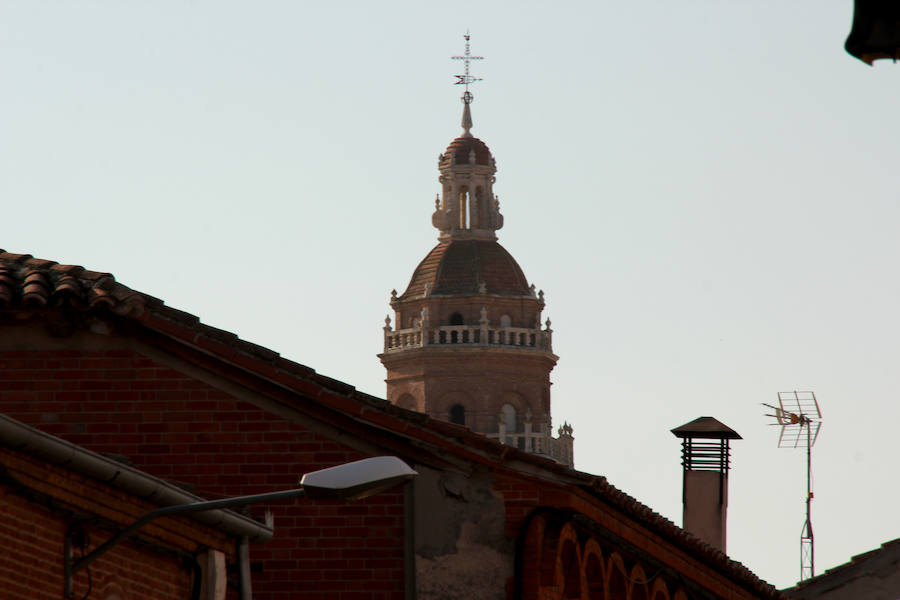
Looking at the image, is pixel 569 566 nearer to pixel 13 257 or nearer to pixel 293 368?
pixel 293 368

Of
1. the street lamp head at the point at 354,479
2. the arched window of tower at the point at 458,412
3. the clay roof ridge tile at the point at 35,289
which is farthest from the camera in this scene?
the arched window of tower at the point at 458,412

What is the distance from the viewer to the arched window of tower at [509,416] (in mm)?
102000

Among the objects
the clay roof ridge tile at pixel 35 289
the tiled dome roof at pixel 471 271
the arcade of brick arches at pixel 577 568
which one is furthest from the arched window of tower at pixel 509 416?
the clay roof ridge tile at pixel 35 289

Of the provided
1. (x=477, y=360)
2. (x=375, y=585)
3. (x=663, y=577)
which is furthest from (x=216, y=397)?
(x=477, y=360)

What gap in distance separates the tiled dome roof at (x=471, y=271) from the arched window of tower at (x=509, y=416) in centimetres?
675

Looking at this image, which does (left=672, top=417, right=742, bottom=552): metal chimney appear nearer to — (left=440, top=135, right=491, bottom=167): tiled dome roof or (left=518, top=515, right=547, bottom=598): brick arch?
(left=518, top=515, right=547, bottom=598): brick arch

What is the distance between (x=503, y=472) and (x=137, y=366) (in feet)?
Answer: 8.11

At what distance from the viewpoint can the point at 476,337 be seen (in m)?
104

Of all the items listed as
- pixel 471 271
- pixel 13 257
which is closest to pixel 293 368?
pixel 13 257

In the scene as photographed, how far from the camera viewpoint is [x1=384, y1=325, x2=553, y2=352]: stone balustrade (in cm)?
10362

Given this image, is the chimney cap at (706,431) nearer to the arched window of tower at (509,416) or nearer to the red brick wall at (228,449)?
the red brick wall at (228,449)

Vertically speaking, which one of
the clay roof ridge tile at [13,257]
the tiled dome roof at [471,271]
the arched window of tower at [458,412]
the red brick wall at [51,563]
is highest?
the tiled dome roof at [471,271]

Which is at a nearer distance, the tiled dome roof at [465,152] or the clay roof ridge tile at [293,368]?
→ the clay roof ridge tile at [293,368]

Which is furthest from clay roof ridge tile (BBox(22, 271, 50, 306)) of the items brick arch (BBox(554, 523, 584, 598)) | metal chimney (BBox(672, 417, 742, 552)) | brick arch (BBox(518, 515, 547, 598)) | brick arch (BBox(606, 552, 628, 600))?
metal chimney (BBox(672, 417, 742, 552))
